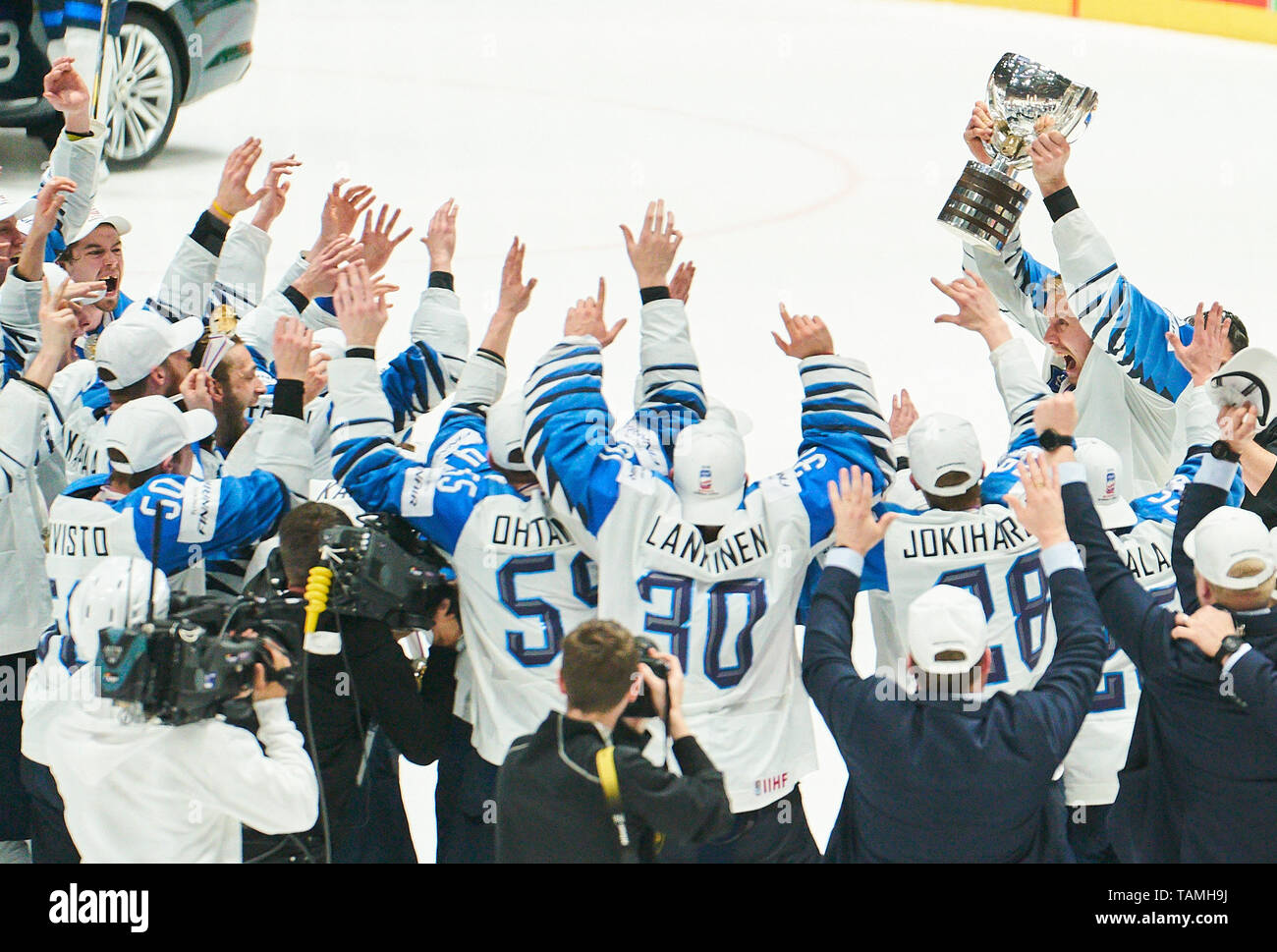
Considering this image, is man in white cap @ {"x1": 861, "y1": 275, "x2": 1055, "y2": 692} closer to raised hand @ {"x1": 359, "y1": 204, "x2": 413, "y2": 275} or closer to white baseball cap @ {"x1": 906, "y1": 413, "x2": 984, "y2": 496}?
white baseball cap @ {"x1": 906, "y1": 413, "x2": 984, "y2": 496}

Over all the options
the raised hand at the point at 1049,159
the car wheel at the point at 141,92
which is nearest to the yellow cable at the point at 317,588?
the raised hand at the point at 1049,159

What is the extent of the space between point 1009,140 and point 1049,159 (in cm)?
36

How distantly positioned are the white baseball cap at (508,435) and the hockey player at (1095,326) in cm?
194

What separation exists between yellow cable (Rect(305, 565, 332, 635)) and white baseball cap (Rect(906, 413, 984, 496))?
56.7 inches

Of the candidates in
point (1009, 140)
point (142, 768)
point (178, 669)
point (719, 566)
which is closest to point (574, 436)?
point (719, 566)

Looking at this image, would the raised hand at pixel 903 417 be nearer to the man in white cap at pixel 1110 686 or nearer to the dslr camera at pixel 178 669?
the man in white cap at pixel 1110 686

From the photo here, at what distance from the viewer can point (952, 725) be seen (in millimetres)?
3600

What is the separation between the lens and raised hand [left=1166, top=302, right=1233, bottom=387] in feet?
16.1

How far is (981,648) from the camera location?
364 centimetres

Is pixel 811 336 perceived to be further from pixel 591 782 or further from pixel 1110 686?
pixel 591 782

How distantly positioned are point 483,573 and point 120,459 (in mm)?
937

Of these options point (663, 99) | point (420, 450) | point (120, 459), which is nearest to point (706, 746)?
point (120, 459)

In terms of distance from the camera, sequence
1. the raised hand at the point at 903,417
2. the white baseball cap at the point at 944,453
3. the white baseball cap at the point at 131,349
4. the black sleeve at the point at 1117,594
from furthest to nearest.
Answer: the raised hand at the point at 903,417
the white baseball cap at the point at 131,349
the white baseball cap at the point at 944,453
the black sleeve at the point at 1117,594

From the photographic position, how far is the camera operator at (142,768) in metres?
3.53
